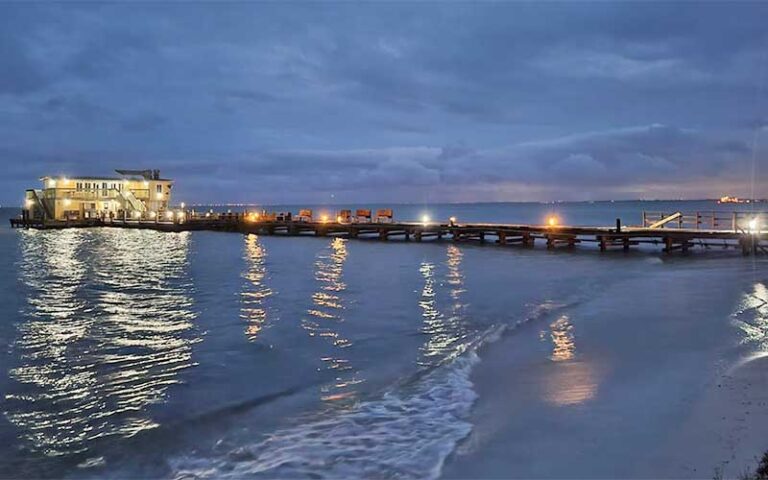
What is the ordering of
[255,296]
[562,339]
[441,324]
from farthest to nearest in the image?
[255,296], [441,324], [562,339]

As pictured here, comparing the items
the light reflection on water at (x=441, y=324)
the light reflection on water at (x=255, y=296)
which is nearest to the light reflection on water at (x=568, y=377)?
the light reflection on water at (x=441, y=324)

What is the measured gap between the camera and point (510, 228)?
46594 millimetres

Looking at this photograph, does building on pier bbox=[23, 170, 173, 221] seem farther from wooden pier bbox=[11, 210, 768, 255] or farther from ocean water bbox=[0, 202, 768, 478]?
ocean water bbox=[0, 202, 768, 478]

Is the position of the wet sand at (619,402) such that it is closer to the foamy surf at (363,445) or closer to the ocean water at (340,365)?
the ocean water at (340,365)

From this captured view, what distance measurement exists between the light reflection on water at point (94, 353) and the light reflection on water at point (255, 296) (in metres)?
1.80

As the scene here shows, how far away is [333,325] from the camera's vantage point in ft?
54.9

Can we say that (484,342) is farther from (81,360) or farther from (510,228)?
(510,228)

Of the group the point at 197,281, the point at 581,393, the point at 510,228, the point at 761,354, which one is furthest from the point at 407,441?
the point at 510,228

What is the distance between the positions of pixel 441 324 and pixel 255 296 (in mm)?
9447

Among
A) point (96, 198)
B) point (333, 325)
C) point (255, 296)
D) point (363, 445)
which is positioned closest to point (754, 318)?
point (333, 325)

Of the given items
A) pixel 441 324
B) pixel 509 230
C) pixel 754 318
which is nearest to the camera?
pixel 754 318

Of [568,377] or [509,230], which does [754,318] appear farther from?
[509,230]

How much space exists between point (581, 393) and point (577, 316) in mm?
8046

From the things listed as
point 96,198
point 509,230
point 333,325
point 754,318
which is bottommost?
point 333,325
